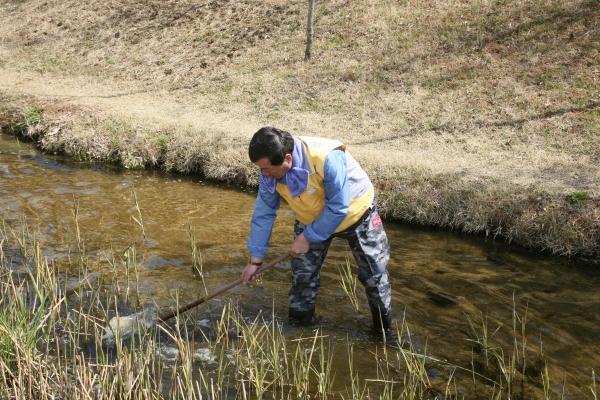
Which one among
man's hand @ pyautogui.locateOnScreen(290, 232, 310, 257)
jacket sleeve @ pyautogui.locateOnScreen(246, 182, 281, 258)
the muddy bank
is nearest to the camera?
man's hand @ pyautogui.locateOnScreen(290, 232, 310, 257)

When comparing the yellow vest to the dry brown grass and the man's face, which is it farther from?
the dry brown grass

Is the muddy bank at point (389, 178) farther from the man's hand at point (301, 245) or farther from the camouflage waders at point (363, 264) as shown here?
the man's hand at point (301, 245)

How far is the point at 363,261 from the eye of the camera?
4941 mm

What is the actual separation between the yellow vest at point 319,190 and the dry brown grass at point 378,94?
4027 millimetres

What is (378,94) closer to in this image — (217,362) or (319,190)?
(319,190)

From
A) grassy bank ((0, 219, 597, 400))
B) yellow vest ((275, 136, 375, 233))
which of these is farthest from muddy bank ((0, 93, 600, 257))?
yellow vest ((275, 136, 375, 233))

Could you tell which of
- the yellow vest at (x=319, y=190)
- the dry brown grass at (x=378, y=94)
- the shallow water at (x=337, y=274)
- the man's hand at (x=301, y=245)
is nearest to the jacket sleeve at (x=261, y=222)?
the yellow vest at (x=319, y=190)

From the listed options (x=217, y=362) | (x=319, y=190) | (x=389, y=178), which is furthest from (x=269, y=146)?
(x=389, y=178)

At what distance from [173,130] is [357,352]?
302 inches

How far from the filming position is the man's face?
4176 mm

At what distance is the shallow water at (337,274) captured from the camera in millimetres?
5230

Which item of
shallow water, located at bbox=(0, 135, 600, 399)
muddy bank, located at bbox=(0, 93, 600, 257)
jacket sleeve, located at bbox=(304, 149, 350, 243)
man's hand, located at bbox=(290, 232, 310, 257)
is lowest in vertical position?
shallow water, located at bbox=(0, 135, 600, 399)

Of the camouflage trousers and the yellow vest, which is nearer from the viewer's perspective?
the yellow vest

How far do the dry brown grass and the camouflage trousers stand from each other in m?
3.66
